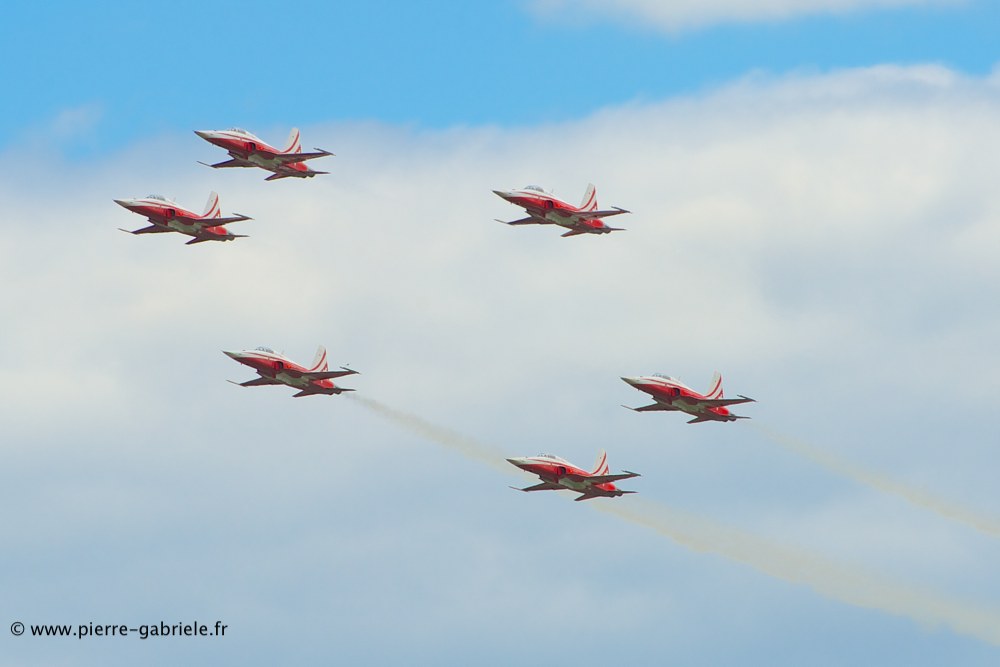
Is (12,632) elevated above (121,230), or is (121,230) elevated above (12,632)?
(121,230)

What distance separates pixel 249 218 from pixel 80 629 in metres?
38.5

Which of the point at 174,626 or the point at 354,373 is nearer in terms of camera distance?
the point at 174,626

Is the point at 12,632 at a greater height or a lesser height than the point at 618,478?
lesser

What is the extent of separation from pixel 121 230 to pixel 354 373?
2289cm

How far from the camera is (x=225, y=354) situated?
199 meters

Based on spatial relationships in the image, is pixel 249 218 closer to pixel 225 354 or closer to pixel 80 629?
pixel 225 354

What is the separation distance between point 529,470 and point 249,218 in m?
31.7

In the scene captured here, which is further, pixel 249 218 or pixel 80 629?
pixel 249 218

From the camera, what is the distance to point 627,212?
650ft

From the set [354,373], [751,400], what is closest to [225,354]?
[354,373]

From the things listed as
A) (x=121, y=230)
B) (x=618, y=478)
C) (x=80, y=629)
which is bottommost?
(x=80, y=629)

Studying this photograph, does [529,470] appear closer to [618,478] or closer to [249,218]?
[618,478]

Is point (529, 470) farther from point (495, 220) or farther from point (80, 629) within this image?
point (80, 629)

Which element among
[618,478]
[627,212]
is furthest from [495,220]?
[618,478]
